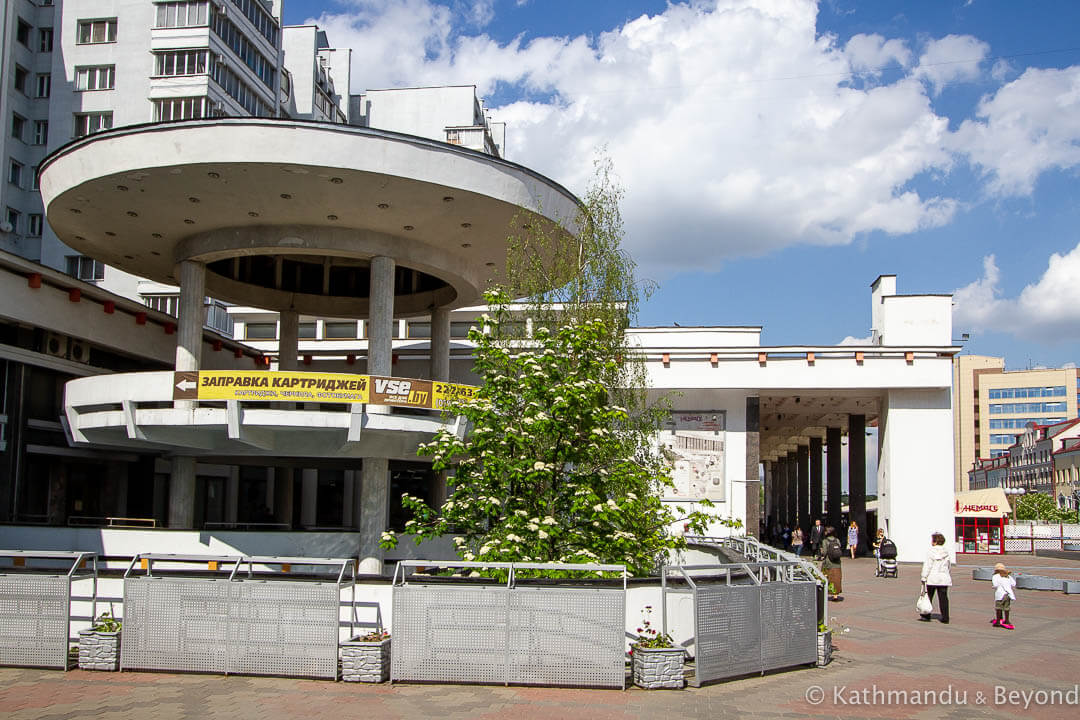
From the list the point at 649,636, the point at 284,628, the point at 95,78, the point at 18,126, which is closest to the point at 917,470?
the point at 649,636

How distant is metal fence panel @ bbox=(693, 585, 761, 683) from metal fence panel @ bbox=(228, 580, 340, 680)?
4655 millimetres

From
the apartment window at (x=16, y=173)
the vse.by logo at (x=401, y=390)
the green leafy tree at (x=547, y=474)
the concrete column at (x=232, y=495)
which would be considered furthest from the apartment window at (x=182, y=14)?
the green leafy tree at (x=547, y=474)

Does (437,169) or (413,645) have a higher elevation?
(437,169)

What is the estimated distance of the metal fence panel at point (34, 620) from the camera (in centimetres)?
1237

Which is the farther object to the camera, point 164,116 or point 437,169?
point 164,116

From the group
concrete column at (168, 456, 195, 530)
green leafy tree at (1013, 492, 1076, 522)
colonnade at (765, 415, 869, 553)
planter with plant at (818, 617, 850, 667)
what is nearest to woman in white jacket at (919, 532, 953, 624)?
planter with plant at (818, 617, 850, 667)

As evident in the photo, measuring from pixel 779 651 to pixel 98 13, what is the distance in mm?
48936

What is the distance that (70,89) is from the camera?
156 ft

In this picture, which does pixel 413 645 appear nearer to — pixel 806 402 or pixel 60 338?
pixel 60 338

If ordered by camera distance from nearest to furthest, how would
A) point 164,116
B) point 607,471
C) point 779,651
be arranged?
point 779,651
point 607,471
point 164,116

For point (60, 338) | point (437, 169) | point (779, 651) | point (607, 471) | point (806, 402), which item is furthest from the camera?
point (806, 402)

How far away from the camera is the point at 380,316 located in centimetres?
2558

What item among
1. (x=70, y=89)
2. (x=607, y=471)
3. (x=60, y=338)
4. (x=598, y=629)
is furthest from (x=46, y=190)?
(x=70, y=89)

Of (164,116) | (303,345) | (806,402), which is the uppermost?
(164,116)
